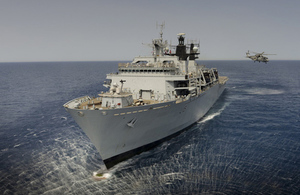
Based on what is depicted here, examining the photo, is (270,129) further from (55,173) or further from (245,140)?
(55,173)

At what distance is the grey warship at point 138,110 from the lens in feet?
56.7

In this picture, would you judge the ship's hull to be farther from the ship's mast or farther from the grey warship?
the ship's mast

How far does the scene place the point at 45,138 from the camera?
82.4 feet

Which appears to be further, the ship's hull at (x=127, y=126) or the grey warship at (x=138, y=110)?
the grey warship at (x=138, y=110)

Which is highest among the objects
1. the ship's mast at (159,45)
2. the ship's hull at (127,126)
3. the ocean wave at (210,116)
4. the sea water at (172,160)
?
the ship's mast at (159,45)

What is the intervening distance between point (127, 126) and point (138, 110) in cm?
182

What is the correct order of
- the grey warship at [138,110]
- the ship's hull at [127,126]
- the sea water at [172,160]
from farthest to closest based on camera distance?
the grey warship at [138,110] → the ship's hull at [127,126] → the sea water at [172,160]

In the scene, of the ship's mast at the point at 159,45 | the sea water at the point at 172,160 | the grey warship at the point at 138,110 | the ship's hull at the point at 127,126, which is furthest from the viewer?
the ship's mast at the point at 159,45

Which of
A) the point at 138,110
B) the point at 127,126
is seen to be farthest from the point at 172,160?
the point at 138,110

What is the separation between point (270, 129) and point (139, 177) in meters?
19.8

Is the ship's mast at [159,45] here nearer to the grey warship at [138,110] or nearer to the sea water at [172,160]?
the grey warship at [138,110]

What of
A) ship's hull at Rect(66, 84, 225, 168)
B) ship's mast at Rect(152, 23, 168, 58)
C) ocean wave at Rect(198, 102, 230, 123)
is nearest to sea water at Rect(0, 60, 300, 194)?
ocean wave at Rect(198, 102, 230, 123)

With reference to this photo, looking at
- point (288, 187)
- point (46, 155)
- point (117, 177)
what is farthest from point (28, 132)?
point (288, 187)

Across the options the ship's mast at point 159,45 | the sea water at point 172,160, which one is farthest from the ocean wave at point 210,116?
the ship's mast at point 159,45
